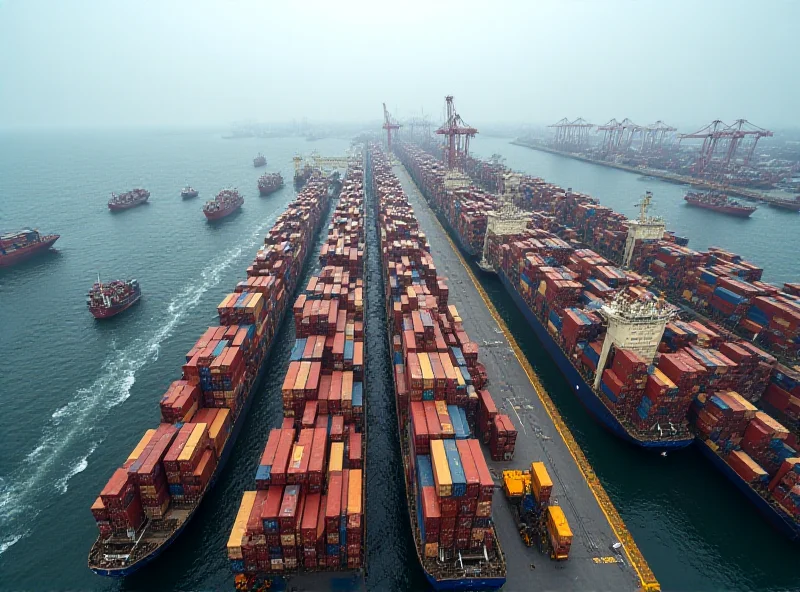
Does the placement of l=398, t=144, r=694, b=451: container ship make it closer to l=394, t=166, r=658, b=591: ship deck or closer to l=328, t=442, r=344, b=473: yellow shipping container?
l=394, t=166, r=658, b=591: ship deck

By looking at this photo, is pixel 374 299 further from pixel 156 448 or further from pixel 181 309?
pixel 156 448

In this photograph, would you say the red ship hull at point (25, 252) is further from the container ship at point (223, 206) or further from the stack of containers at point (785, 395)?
the stack of containers at point (785, 395)

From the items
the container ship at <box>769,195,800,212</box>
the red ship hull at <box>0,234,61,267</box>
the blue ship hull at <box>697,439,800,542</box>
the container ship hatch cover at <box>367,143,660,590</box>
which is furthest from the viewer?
the container ship at <box>769,195,800,212</box>

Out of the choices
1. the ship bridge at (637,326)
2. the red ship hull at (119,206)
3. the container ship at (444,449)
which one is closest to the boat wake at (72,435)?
the container ship at (444,449)

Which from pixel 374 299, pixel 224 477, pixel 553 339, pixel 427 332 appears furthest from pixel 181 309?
pixel 553 339

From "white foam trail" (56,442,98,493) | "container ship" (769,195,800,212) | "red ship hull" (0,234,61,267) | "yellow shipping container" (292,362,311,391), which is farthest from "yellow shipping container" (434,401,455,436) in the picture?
"container ship" (769,195,800,212)
